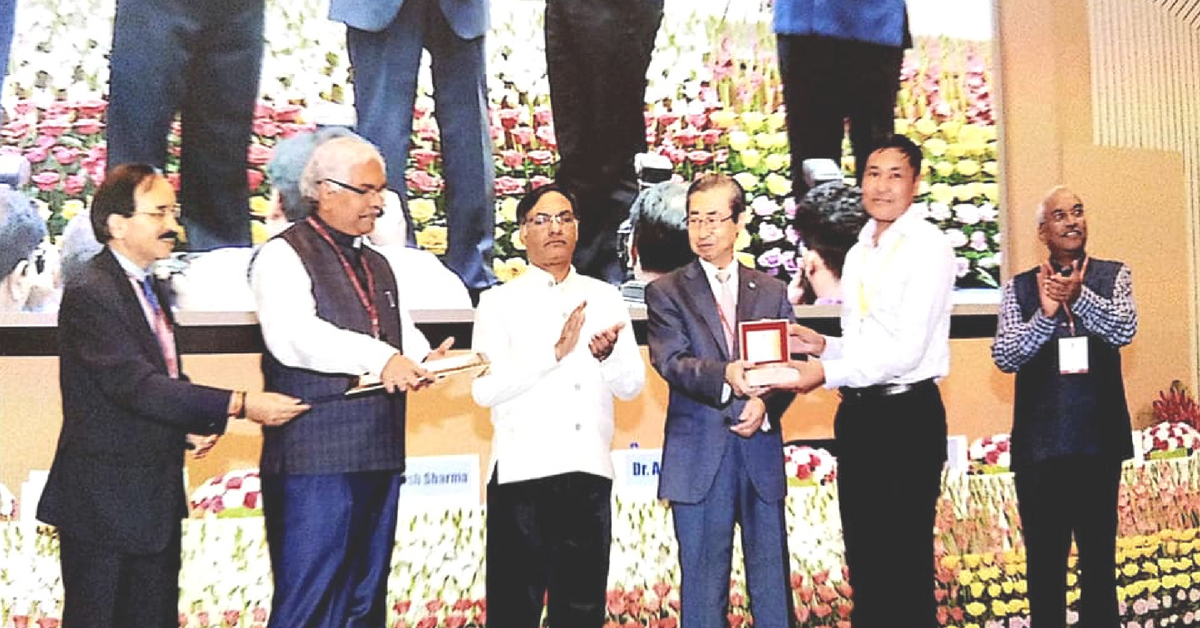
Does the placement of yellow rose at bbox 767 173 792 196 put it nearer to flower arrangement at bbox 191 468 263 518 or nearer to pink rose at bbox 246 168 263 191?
pink rose at bbox 246 168 263 191

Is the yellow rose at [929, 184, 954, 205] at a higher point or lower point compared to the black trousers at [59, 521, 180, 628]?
higher

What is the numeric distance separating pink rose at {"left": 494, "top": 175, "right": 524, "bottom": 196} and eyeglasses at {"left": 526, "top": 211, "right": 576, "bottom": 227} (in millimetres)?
1207

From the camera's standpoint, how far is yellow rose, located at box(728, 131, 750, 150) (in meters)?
5.22

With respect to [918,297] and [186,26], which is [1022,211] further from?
[186,26]

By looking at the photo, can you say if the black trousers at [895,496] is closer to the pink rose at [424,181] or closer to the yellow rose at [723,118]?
the yellow rose at [723,118]

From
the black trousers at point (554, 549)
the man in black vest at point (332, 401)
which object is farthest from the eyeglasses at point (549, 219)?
the black trousers at point (554, 549)

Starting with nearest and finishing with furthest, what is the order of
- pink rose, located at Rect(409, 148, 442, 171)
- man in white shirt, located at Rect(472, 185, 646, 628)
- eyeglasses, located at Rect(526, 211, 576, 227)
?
man in white shirt, located at Rect(472, 185, 646, 628) → eyeglasses, located at Rect(526, 211, 576, 227) → pink rose, located at Rect(409, 148, 442, 171)

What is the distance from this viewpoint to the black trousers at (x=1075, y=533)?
415 centimetres

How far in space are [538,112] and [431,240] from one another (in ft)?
2.29

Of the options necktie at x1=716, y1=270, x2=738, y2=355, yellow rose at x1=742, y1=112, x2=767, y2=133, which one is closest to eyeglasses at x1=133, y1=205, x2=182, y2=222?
necktie at x1=716, y1=270, x2=738, y2=355

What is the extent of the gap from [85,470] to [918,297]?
246 centimetres

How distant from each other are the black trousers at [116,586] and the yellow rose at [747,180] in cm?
287

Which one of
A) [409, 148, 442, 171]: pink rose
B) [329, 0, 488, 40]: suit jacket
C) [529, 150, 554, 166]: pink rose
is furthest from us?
[529, 150, 554, 166]: pink rose

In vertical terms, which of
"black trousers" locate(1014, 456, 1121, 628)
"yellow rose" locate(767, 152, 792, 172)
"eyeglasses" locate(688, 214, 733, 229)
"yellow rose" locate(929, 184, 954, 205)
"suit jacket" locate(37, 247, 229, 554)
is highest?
"yellow rose" locate(767, 152, 792, 172)
